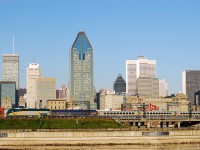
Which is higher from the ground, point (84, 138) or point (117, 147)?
point (84, 138)

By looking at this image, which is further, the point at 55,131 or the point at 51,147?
the point at 55,131

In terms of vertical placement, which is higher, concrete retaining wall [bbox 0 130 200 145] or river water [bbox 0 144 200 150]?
concrete retaining wall [bbox 0 130 200 145]

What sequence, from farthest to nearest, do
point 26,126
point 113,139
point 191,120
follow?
point 191,120 → point 26,126 → point 113,139

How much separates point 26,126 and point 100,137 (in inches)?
1053

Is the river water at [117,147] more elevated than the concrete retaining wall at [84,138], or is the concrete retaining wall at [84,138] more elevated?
the concrete retaining wall at [84,138]

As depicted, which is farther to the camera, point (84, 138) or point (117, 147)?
point (84, 138)

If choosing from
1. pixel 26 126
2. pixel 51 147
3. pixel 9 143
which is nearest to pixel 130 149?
pixel 51 147

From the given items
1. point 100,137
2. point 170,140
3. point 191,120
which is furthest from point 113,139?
point 191,120

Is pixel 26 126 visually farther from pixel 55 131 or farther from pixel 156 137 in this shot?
pixel 156 137

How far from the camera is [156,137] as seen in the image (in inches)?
4151

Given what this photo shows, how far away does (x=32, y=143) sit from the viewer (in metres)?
102

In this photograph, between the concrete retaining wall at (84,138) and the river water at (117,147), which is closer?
the river water at (117,147)

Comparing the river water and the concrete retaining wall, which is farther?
the concrete retaining wall

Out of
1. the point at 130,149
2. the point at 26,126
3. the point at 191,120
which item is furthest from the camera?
the point at 191,120
